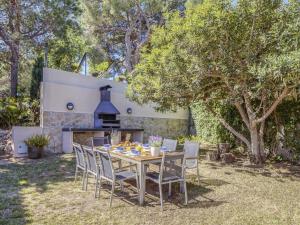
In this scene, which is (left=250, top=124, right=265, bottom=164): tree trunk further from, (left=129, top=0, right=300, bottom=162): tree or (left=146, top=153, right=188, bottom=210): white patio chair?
(left=146, top=153, right=188, bottom=210): white patio chair

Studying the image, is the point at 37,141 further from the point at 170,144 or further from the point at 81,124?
the point at 170,144

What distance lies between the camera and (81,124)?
1070cm

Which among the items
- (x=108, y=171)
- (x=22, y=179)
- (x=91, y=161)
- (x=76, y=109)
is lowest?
(x=22, y=179)

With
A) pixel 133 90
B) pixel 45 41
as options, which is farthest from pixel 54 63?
pixel 133 90

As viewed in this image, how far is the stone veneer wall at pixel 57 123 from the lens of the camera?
383 inches

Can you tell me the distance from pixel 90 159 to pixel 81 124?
5.71 metres

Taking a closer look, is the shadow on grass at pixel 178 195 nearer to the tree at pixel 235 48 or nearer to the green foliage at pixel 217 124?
the tree at pixel 235 48

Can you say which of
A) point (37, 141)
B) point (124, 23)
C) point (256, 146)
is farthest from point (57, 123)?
point (124, 23)

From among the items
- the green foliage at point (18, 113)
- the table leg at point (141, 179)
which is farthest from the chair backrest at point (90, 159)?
the green foliage at point (18, 113)

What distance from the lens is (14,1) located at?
11438 millimetres

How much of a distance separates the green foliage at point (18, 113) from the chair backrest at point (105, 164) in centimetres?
670

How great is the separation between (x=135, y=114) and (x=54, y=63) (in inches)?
258

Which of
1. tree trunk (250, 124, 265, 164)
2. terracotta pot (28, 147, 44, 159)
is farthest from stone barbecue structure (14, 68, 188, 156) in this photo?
tree trunk (250, 124, 265, 164)

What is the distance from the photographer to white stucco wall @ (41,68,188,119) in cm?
969
